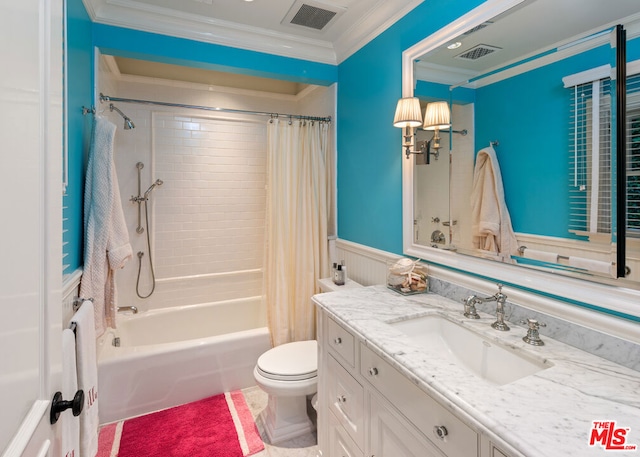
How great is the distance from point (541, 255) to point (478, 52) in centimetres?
93

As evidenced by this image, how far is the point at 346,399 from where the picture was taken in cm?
143

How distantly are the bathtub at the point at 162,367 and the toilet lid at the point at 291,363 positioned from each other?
41 cm

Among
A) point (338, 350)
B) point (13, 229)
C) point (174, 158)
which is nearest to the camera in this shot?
point (13, 229)

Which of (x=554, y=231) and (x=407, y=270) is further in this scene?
(x=407, y=270)

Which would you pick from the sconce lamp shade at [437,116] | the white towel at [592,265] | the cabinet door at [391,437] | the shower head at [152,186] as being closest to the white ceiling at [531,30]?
the sconce lamp shade at [437,116]

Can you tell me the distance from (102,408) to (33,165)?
2084mm

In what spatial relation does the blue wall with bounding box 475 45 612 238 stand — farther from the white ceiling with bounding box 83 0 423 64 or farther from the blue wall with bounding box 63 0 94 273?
the blue wall with bounding box 63 0 94 273

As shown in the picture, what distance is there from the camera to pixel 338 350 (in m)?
1.49

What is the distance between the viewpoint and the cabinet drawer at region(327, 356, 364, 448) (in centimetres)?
132

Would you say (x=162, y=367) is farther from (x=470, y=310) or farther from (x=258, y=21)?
(x=258, y=21)

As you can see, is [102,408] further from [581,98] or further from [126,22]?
[581,98]

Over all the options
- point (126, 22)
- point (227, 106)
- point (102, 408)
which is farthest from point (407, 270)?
point (227, 106)

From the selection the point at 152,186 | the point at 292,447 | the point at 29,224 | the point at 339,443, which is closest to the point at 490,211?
the point at 339,443

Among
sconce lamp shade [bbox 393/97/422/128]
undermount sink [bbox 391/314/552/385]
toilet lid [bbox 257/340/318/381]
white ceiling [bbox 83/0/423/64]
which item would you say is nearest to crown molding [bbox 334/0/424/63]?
white ceiling [bbox 83/0/423/64]
